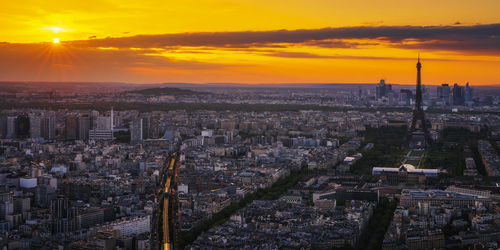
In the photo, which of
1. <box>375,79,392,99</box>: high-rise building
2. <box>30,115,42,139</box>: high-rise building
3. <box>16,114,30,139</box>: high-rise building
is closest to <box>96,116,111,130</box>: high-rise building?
<box>30,115,42,139</box>: high-rise building

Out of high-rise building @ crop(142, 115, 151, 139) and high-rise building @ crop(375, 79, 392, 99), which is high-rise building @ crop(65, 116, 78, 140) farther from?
high-rise building @ crop(375, 79, 392, 99)

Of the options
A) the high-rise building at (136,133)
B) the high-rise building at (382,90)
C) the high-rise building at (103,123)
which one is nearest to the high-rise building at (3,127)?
the high-rise building at (103,123)

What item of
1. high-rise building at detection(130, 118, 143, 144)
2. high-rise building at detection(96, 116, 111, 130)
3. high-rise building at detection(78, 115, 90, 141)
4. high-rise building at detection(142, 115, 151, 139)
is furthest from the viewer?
high-rise building at detection(96, 116, 111, 130)

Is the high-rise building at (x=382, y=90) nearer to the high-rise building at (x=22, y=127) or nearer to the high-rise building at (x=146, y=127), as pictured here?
the high-rise building at (x=146, y=127)

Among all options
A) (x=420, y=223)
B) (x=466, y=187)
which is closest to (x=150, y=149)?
(x=466, y=187)

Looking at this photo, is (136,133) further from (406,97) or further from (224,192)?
(406,97)

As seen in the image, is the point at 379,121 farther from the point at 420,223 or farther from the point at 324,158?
the point at 420,223
